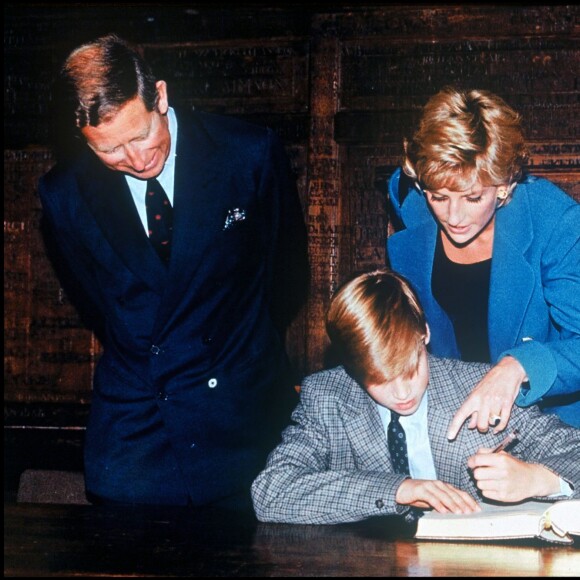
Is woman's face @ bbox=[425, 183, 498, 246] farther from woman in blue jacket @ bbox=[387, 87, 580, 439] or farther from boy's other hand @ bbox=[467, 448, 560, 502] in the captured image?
boy's other hand @ bbox=[467, 448, 560, 502]

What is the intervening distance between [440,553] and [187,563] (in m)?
0.47

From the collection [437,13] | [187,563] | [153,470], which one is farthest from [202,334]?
[437,13]

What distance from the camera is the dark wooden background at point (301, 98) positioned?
3.11 meters

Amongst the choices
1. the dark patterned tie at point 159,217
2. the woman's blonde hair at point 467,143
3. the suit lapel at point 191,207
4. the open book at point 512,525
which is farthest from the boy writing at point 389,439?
the dark patterned tie at point 159,217

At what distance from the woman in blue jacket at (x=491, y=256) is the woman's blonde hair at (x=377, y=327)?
0.64 feet

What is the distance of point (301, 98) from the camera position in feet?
10.7

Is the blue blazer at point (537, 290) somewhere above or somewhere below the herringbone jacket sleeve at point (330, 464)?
above

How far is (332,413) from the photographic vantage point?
7.02 ft

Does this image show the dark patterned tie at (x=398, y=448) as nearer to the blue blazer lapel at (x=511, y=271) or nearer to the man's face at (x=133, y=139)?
the blue blazer lapel at (x=511, y=271)

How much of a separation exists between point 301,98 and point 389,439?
165 centimetres

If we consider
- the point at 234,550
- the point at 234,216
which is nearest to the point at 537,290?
the point at 234,216

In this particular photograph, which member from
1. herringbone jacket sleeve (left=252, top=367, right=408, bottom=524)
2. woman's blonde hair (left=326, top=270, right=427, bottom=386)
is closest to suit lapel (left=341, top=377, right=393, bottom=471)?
herringbone jacket sleeve (left=252, top=367, right=408, bottom=524)

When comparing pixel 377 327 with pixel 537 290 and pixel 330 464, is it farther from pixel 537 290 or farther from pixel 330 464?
pixel 537 290

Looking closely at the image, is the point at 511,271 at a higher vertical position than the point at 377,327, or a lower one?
higher
